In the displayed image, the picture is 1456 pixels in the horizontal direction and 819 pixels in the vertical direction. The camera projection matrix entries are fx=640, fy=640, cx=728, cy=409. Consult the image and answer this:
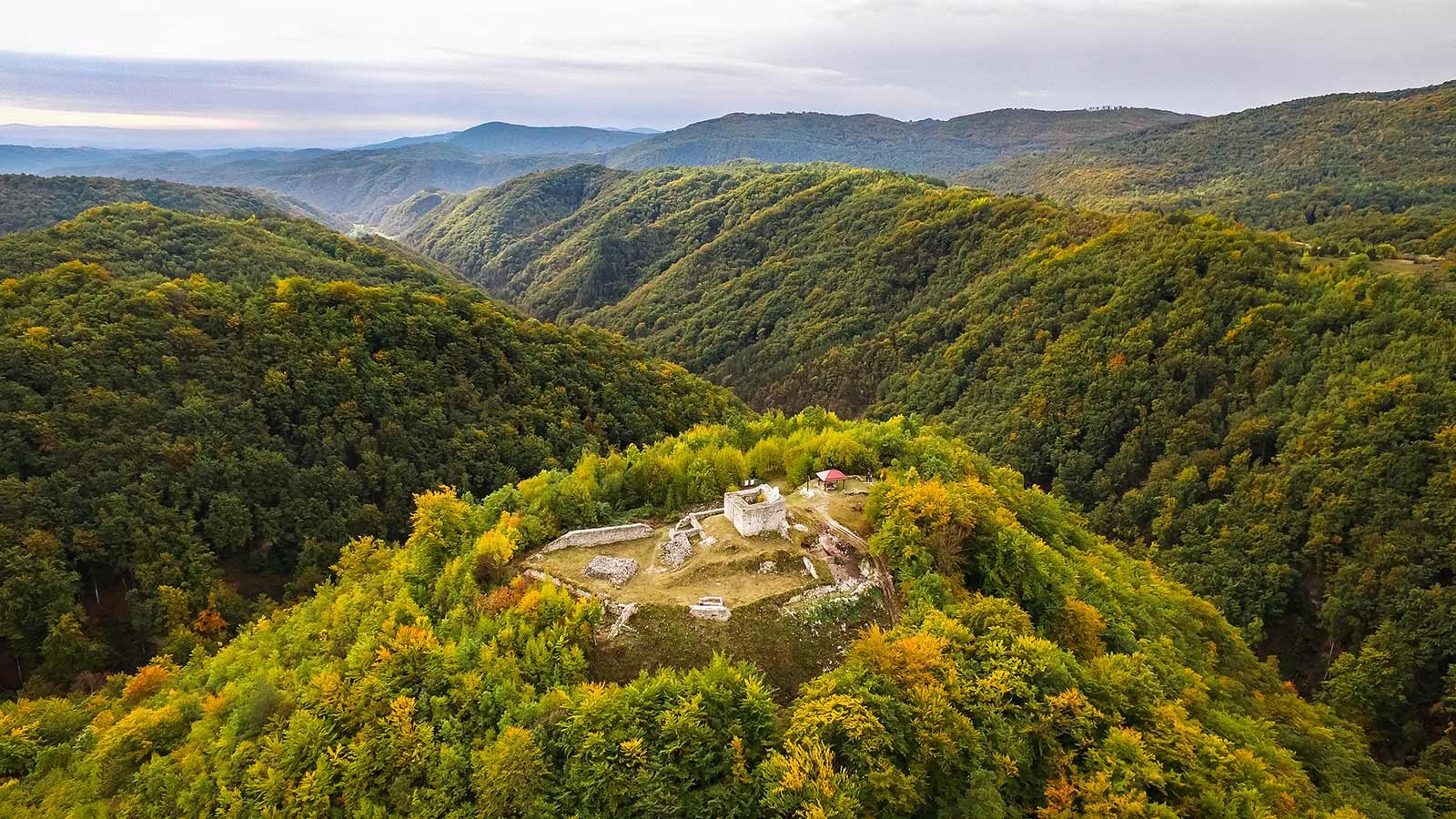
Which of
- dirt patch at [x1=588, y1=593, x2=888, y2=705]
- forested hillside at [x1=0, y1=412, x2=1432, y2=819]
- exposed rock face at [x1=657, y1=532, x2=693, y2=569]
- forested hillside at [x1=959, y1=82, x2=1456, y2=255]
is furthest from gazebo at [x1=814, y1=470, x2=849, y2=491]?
forested hillside at [x1=959, y1=82, x2=1456, y2=255]

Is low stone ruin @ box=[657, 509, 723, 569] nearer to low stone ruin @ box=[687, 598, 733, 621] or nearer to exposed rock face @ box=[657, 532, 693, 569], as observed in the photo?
exposed rock face @ box=[657, 532, 693, 569]

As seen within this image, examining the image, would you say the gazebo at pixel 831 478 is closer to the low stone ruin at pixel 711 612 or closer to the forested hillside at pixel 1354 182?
the low stone ruin at pixel 711 612

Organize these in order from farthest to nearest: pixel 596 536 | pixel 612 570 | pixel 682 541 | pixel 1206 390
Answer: pixel 1206 390
pixel 596 536
pixel 682 541
pixel 612 570

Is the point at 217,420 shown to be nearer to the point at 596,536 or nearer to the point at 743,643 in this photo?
the point at 596,536

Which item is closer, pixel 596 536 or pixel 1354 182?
pixel 596 536

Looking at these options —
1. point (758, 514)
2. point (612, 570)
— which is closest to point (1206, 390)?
point (758, 514)

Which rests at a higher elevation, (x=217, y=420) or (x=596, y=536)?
(x=217, y=420)

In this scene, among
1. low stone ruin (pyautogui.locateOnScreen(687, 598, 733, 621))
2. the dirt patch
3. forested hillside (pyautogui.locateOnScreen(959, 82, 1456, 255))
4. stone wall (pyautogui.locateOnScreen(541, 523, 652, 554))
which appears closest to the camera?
the dirt patch

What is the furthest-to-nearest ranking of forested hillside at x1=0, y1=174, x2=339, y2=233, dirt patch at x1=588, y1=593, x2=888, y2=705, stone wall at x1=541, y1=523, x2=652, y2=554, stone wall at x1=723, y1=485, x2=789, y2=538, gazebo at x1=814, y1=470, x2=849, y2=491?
1. forested hillside at x1=0, y1=174, x2=339, y2=233
2. gazebo at x1=814, y1=470, x2=849, y2=491
3. stone wall at x1=541, y1=523, x2=652, y2=554
4. stone wall at x1=723, y1=485, x2=789, y2=538
5. dirt patch at x1=588, y1=593, x2=888, y2=705
